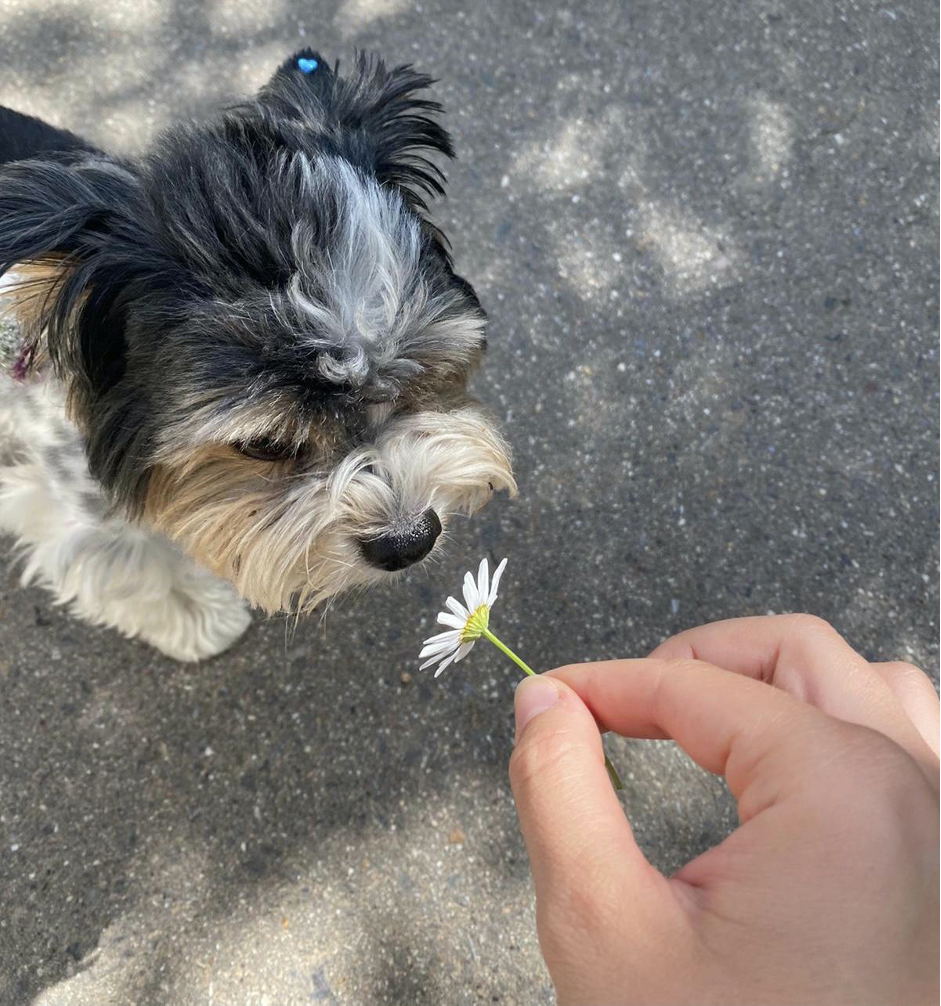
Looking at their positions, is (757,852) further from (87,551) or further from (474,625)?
(87,551)

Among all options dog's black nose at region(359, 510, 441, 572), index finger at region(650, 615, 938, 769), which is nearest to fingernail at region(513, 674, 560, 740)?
index finger at region(650, 615, 938, 769)

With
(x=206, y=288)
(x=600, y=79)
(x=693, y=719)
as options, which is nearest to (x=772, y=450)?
(x=600, y=79)

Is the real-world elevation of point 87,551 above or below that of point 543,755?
below

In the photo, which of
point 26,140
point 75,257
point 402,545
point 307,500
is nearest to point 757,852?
point 402,545

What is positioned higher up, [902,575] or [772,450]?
[772,450]

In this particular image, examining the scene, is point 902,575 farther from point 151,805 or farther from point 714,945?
point 151,805

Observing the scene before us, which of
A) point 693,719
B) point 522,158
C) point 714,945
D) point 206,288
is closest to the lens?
point 714,945

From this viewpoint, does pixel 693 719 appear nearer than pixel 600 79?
Yes
